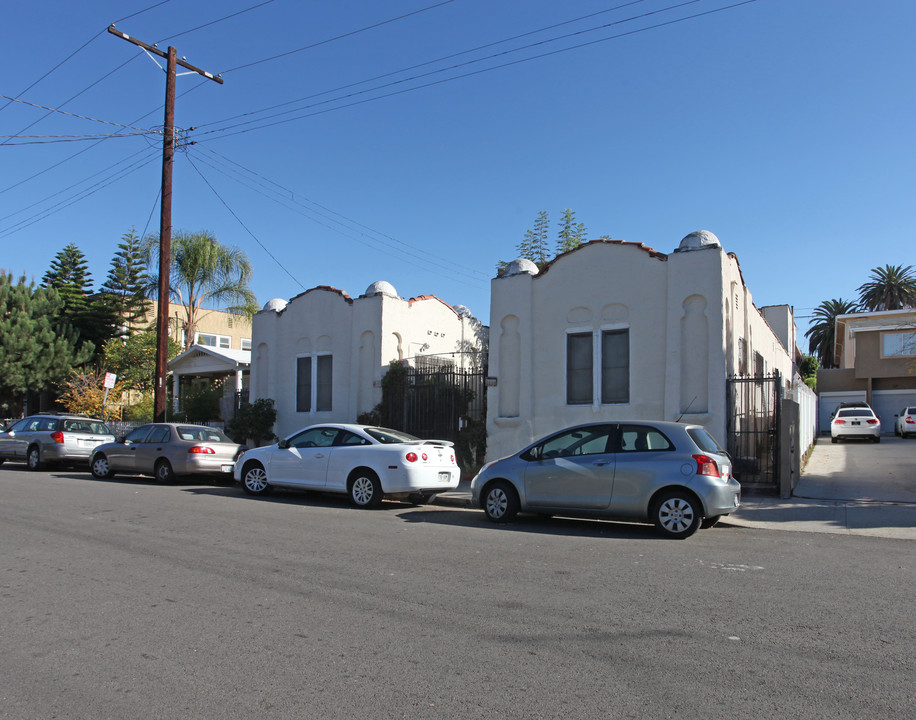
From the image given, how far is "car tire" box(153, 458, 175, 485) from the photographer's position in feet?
52.8

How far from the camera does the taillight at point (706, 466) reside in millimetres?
9281

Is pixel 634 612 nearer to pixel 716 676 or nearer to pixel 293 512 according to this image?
pixel 716 676

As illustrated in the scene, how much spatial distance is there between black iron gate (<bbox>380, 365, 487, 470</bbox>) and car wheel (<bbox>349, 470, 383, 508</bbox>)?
4.79 meters

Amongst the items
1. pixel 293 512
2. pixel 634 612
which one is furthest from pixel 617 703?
pixel 293 512

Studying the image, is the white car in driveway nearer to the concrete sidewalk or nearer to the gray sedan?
the concrete sidewalk

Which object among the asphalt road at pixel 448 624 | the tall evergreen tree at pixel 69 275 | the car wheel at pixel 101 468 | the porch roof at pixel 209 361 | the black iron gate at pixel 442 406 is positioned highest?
the tall evergreen tree at pixel 69 275

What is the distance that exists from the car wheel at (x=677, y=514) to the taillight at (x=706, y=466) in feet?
1.10

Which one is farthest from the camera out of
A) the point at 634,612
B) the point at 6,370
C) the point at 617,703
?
the point at 6,370

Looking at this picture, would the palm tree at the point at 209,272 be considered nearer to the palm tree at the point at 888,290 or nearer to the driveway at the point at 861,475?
the driveway at the point at 861,475

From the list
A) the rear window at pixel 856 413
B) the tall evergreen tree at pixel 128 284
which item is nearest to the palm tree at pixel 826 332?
the rear window at pixel 856 413

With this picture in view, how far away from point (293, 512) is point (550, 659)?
24.9 ft

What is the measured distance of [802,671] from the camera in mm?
4527

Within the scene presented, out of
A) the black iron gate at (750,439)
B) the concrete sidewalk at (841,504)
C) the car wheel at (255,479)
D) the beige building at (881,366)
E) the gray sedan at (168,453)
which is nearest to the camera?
the concrete sidewalk at (841,504)

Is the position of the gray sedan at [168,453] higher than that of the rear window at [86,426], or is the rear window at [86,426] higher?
the rear window at [86,426]
